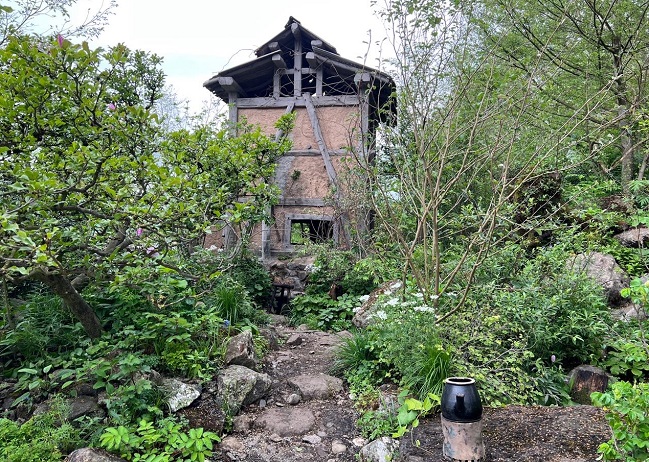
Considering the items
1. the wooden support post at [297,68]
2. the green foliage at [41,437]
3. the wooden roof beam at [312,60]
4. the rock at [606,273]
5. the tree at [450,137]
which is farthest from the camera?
the wooden support post at [297,68]

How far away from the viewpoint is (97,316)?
12.3 ft

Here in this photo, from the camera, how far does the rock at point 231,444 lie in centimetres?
302

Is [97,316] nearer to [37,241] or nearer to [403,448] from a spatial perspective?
[37,241]

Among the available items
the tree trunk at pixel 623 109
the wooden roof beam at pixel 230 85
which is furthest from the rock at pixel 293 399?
the wooden roof beam at pixel 230 85

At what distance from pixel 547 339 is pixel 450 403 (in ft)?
5.38

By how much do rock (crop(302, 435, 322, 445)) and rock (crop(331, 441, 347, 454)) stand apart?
0.40 ft

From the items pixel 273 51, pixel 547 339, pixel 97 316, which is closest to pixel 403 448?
pixel 547 339

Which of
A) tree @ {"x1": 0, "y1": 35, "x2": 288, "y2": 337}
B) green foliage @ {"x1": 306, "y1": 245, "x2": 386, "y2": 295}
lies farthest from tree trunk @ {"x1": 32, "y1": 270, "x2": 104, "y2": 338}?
green foliage @ {"x1": 306, "y1": 245, "x2": 386, "y2": 295}

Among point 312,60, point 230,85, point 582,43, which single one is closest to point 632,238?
point 582,43

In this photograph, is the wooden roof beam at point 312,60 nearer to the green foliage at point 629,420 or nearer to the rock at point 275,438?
the rock at point 275,438

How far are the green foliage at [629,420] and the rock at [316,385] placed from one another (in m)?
2.37

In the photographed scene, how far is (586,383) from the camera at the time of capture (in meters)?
3.39

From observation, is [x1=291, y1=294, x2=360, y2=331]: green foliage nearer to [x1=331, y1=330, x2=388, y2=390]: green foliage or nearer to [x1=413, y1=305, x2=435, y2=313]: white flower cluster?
[x1=331, y1=330, x2=388, y2=390]: green foliage

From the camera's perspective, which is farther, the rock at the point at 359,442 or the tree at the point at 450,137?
the tree at the point at 450,137
